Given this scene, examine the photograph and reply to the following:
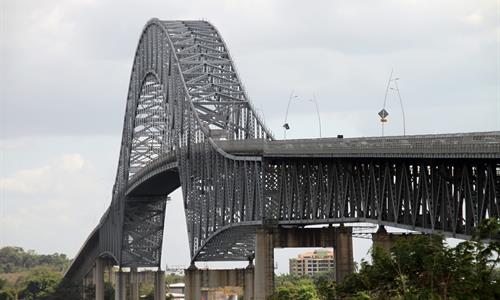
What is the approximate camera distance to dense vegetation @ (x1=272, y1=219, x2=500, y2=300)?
248 ft

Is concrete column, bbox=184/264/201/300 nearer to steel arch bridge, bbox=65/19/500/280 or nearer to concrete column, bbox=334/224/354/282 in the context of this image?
steel arch bridge, bbox=65/19/500/280

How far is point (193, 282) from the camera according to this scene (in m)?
175

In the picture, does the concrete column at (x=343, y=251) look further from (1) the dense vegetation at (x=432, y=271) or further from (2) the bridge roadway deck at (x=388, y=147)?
(1) the dense vegetation at (x=432, y=271)

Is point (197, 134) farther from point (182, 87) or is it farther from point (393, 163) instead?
point (393, 163)

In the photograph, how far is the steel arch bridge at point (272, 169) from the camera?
308 ft

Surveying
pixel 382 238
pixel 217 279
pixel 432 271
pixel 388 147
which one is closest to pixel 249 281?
pixel 217 279

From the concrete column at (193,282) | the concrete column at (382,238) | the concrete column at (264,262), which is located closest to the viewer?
the concrete column at (382,238)

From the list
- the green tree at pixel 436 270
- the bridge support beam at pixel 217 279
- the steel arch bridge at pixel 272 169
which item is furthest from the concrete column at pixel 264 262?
the green tree at pixel 436 270

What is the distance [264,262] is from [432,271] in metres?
61.2

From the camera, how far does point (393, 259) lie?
89938 mm

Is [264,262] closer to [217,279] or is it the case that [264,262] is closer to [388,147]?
[217,279]

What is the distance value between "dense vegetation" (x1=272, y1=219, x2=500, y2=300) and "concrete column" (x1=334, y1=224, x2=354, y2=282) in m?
40.0

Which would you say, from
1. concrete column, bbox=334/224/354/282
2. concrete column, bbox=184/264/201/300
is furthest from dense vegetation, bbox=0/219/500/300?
concrete column, bbox=184/264/201/300

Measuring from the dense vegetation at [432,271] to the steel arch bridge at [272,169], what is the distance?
17.4 ft
